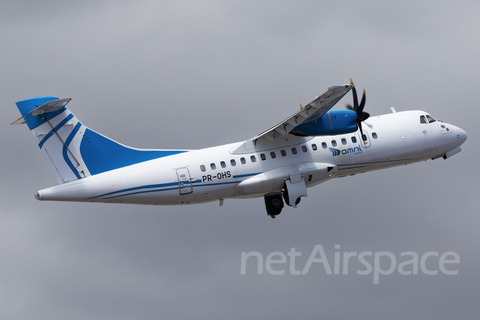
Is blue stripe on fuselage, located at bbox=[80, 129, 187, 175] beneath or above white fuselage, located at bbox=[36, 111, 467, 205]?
above

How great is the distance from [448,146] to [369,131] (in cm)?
534

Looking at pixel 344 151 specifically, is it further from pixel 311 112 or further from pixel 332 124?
pixel 311 112

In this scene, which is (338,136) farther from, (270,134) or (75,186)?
(75,186)

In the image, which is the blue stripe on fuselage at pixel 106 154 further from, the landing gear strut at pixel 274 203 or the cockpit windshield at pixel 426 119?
the cockpit windshield at pixel 426 119

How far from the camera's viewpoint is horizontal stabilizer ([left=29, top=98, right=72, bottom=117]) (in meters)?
33.9

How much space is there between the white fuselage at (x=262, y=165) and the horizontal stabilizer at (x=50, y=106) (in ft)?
11.9

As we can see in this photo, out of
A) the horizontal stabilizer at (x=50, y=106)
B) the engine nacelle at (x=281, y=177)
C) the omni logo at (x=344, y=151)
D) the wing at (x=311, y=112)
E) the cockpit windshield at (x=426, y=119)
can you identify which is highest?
the horizontal stabilizer at (x=50, y=106)

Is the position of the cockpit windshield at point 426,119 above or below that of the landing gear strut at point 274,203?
above

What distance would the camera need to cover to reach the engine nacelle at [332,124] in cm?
3800

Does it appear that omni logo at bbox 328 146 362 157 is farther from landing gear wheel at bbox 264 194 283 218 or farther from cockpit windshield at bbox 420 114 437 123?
cockpit windshield at bbox 420 114 437 123

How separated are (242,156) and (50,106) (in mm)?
9955

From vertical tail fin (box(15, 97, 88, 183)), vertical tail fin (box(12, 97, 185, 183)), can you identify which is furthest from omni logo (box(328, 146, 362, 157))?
vertical tail fin (box(15, 97, 88, 183))

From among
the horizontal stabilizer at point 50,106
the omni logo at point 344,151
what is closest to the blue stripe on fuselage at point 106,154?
the horizontal stabilizer at point 50,106


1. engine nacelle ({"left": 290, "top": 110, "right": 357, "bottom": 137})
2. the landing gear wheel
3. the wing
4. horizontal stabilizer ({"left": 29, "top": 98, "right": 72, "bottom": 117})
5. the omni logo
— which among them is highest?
horizontal stabilizer ({"left": 29, "top": 98, "right": 72, "bottom": 117})
